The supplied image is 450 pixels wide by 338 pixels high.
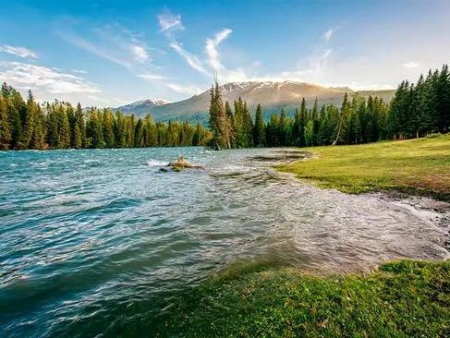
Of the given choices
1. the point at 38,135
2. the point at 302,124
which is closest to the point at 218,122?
the point at 302,124

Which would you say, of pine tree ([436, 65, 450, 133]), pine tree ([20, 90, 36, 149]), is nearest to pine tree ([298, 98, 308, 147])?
pine tree ([436, 65, 450, 133])

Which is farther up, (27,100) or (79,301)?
(27,100)

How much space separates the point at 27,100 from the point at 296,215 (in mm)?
122636

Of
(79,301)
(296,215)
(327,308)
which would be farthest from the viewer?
(296,215)

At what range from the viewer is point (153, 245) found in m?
11.6

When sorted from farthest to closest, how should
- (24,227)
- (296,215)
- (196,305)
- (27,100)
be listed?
(27,100) → (296,215) → (24,227) → (196,305)

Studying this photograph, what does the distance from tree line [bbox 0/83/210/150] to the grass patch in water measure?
4462 inches

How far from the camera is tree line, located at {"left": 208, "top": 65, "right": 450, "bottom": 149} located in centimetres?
7694

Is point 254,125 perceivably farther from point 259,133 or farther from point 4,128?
point 4,128

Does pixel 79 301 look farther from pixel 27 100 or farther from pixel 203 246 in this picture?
pixel 27 100

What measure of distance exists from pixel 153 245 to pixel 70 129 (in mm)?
127105

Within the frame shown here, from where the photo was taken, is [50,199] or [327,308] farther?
[50,199]

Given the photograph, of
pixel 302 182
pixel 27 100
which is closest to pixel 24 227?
pixel 302 182

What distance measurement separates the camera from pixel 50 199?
2053cm
